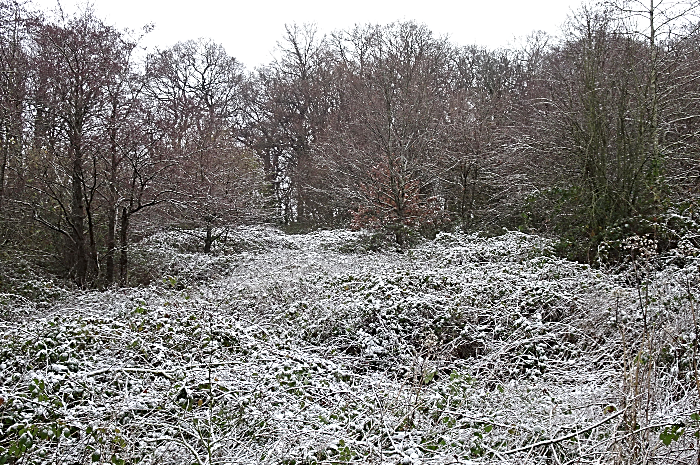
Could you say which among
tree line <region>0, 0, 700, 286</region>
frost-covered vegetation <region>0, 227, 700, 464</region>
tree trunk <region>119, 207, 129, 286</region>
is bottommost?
frost-covered vegetation <region>0, 227, 700, 464</region>

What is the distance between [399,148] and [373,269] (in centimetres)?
531

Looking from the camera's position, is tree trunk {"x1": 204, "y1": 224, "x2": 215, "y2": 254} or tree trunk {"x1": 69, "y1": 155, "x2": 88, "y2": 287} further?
tree trunk {"x1": 204, "y1": 224, "x2": 215, "y2": 254}

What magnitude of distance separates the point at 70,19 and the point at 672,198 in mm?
10678

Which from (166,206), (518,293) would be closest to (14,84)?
(166,206)

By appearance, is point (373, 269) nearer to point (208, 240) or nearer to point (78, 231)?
point (78, 231)

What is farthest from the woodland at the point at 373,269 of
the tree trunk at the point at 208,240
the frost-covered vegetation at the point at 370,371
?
the tree trunk at the point at 208,240

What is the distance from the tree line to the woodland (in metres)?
0.05

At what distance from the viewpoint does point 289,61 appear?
2394 centimetres

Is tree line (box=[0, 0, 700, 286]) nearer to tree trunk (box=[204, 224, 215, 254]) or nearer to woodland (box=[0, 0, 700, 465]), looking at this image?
woodland (box=[0, 0, 700, 465])

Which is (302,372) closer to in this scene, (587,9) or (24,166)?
(24,166)

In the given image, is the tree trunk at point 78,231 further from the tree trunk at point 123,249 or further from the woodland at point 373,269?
the tree trunk at point 123,249

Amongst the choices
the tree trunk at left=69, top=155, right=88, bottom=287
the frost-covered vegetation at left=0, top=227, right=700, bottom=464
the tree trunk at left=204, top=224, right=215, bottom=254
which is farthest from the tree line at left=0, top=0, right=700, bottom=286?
the frost-covered vegetation at left=0, top=227, right=700, bottom=464

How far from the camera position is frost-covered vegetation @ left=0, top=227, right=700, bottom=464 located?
10.2 feet

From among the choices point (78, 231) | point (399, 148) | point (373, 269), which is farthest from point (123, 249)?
point (399, 148)
